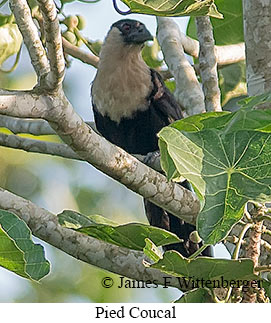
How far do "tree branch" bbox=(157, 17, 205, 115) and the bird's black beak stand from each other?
552 millimetres

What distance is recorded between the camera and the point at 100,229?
1852 millimetres

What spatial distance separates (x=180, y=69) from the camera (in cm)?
296

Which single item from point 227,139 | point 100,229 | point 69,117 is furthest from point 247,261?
point 69,117

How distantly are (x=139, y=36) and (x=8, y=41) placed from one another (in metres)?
1.19

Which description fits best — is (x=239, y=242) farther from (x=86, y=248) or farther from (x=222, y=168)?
(x=86, y=248)

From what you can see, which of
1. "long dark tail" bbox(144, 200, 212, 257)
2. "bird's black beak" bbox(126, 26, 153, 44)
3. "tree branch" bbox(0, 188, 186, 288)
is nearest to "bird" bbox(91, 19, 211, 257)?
"bird's black beak" bbox(126, 26, 153, 44)

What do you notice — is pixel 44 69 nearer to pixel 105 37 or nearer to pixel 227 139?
pixel 227 139

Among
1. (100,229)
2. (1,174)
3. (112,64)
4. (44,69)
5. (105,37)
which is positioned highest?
(105,37)

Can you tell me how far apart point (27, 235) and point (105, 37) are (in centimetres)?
258

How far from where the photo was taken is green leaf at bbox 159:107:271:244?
56.6 inches

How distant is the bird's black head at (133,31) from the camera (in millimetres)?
3858

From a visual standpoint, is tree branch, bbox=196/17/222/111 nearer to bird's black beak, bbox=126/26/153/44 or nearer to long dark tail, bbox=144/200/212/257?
long dark tail, bbox=144/200/212/257

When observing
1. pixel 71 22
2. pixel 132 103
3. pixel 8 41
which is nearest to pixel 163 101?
pixel 132 103

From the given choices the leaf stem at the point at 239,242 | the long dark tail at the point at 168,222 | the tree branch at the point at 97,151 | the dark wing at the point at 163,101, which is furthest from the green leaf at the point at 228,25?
the leaf stem at the point at 239,242
